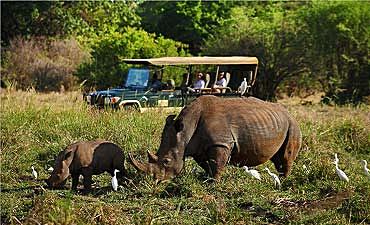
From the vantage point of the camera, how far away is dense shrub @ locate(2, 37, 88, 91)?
92.0 feet

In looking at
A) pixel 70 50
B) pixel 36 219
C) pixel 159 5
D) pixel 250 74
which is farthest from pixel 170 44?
pixel 36 219

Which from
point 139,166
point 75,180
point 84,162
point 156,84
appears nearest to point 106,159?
A: point 84,162

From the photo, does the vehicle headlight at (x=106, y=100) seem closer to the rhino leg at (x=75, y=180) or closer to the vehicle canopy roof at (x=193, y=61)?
the vehicle canopy roof at (x=193, y=61)

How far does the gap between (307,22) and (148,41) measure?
616cm

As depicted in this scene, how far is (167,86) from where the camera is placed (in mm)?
15875

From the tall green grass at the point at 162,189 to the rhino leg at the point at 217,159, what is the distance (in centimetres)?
13

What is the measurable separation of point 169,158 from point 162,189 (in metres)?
0.39

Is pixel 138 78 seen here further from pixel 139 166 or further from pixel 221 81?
pixel 139 166

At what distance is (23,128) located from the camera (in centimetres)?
1168

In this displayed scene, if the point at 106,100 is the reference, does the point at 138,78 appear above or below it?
above

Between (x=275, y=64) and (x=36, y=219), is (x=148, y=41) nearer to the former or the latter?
(x=275, y=64)

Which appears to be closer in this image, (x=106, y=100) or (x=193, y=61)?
(x=106, y=100)

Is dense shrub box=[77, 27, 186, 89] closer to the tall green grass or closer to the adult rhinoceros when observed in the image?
the tall green grass

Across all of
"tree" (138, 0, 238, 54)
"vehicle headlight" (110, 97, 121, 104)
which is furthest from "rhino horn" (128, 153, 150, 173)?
"tree" (138, 0, 238, 54)
